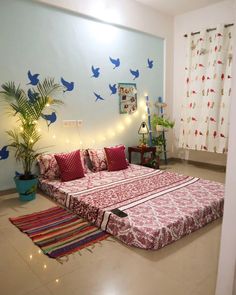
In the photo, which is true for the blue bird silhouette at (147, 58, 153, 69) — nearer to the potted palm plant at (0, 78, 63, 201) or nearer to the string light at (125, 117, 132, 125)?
the string light at (125, 117, 132, 125)

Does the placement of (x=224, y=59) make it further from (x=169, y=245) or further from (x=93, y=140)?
(x=169, y=245)

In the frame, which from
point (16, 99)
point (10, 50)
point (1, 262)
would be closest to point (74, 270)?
point (1, 262)

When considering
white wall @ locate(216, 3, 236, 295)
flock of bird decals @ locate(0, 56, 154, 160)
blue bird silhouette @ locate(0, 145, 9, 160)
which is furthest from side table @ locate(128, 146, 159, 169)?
white wall @ locate(216, 3, 236, 295)

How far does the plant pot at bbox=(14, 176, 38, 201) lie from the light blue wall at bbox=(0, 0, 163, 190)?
33 cm

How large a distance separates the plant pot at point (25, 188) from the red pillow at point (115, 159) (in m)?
1.24

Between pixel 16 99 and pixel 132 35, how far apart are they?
8.33 feet

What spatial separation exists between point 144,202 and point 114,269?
3.05 feet

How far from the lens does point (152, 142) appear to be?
5008 mm

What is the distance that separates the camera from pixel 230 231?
0.98 meters

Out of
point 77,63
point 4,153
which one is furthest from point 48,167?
point 77,63

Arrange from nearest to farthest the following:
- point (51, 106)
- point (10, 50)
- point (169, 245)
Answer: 1. point (169, 245)
2. point (10, 50)
3. point (51, 106)

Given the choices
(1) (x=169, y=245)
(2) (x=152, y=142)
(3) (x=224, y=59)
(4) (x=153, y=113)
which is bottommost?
(1) (x=169, y=245)

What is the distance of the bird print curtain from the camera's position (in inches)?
169

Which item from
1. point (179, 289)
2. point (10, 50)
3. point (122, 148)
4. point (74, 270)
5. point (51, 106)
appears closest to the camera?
point (179, 289)
